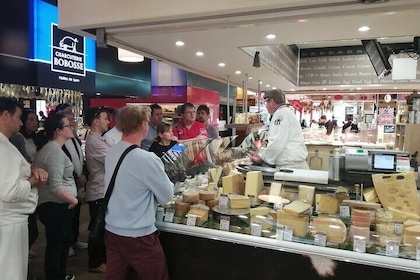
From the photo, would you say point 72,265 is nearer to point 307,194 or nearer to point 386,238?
point 307,194

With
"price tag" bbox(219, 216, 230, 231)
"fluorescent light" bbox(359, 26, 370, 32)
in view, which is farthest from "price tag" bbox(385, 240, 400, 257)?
"fluorescent light" bbox(359, 26, 370, 32)

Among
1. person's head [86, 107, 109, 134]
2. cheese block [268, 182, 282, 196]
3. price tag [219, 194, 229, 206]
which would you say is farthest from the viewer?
person's head [86, 107, 109, 134]

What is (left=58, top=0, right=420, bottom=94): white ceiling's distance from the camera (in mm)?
2193

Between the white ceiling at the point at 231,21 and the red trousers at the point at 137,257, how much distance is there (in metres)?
1.50

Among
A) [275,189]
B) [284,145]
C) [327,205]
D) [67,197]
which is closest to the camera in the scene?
[327,205]

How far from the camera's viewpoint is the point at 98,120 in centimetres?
369

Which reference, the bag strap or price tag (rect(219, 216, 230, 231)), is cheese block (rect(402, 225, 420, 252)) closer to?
price tag (rect(219, 216, 230, 231))

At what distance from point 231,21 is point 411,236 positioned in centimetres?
174

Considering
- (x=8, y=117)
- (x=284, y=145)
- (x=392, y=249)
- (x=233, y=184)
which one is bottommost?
(x=392, y=249)

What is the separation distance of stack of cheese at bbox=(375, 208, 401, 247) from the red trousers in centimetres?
129

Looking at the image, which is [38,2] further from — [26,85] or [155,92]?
[155,92]

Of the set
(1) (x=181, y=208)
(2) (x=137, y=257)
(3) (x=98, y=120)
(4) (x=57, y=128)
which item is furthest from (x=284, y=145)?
(4) (x=57, y=128)

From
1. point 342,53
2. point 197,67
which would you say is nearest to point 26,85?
point 197,67

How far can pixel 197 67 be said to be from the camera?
15.6 ft
